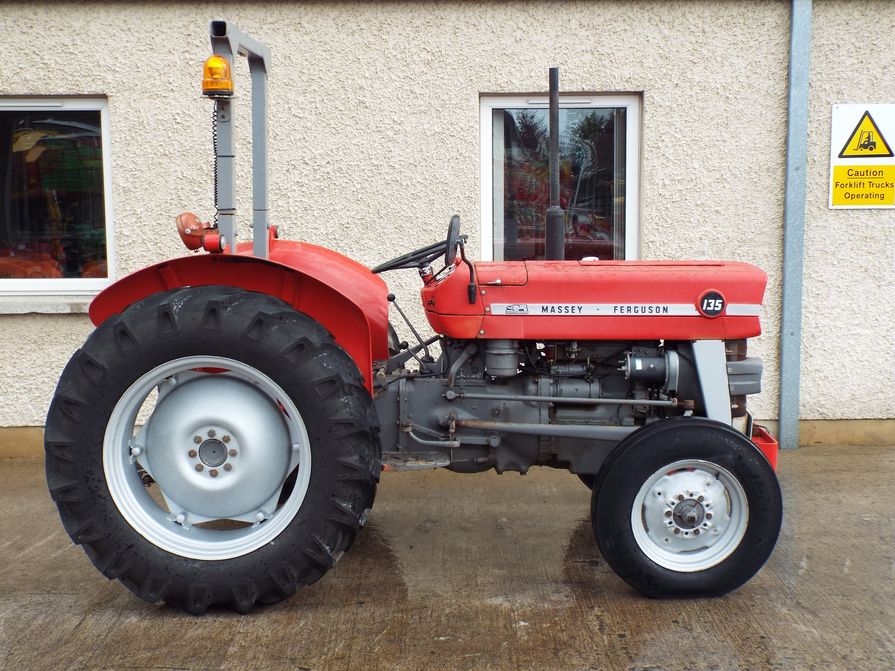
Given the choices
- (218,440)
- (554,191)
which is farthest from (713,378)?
(218,440)

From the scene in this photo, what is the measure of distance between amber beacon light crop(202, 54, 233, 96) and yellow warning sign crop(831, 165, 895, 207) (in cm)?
397

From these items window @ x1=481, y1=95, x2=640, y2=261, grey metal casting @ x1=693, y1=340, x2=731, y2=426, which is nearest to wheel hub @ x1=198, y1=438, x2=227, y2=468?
grey metal casting @ x1=693, y1=340, x2=731, y2=426

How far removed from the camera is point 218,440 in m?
3.12

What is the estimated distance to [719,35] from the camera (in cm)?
530

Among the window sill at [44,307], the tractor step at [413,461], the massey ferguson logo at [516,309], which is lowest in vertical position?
the tractor step at [413,461]

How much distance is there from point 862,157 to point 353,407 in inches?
156

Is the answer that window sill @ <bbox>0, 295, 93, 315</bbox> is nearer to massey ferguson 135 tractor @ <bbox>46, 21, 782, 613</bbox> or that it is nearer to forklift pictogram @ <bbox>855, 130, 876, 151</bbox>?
massey ferguson 135 tractor @ <bbox>46, 21, 782, 613</bbox>

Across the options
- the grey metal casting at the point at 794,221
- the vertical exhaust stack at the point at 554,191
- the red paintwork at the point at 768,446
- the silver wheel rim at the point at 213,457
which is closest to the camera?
the silver wheel rim at the point at 213,457

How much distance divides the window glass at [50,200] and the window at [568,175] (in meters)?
2.48

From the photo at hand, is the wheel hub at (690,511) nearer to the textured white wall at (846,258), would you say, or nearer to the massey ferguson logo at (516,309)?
the massey ferguson logo at (516,309)

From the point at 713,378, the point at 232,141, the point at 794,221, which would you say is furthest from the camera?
the point at 794,221

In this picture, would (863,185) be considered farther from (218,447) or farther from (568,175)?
(218,447)

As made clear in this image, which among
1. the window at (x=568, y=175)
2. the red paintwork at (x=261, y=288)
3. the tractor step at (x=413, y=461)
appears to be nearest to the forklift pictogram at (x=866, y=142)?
the window at (x=568, y=175)

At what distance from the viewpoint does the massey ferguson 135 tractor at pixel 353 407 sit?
117 inches
